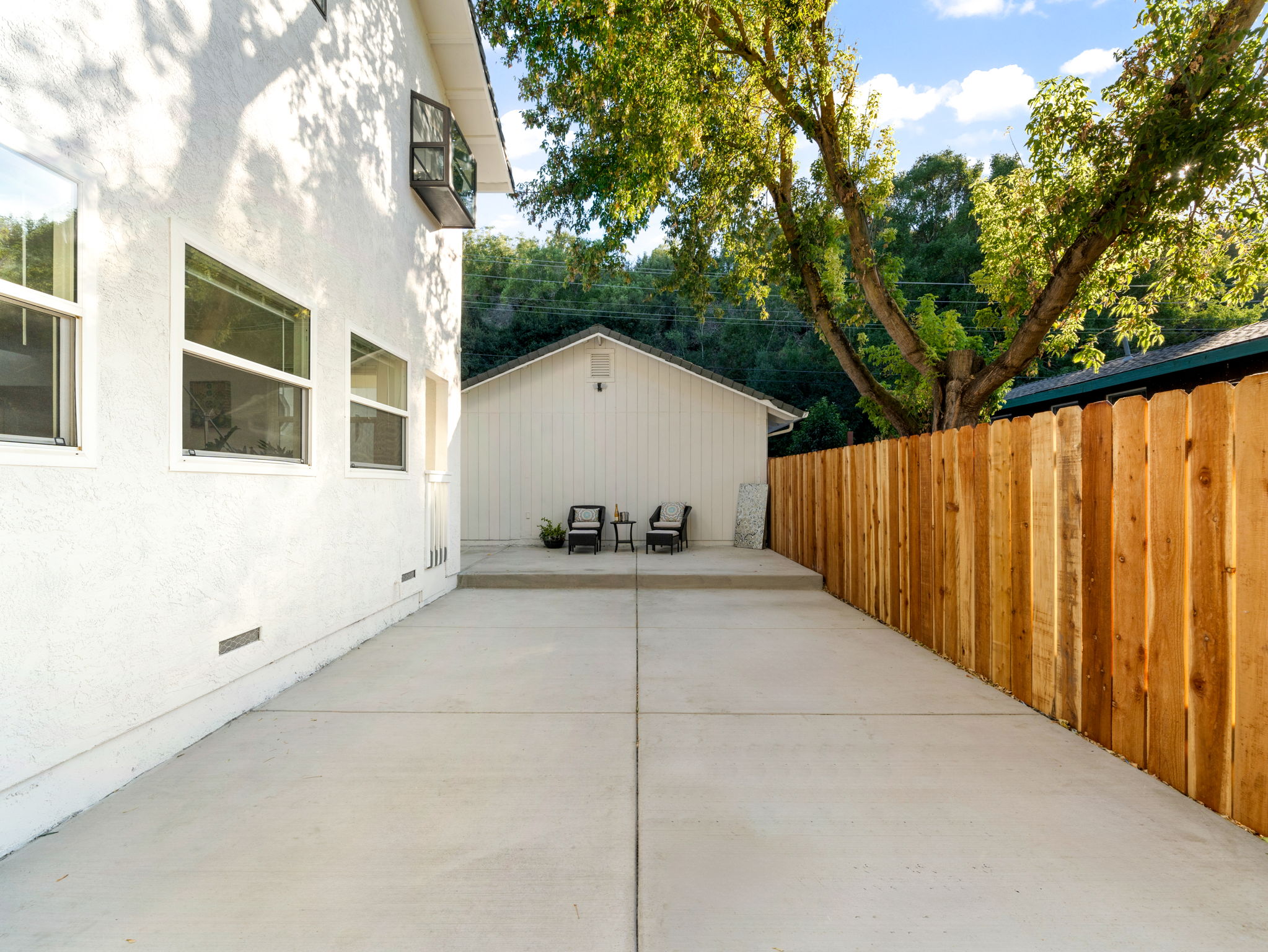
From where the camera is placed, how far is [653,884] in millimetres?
2021

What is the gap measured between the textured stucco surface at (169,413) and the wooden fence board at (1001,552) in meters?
4.33

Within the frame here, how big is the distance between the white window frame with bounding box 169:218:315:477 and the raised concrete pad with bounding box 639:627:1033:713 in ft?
8.46

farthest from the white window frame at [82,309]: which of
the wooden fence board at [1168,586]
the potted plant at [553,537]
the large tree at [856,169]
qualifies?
the potted plant at [553,537]

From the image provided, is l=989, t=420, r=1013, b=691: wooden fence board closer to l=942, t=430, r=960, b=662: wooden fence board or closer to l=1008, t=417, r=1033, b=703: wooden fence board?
l=1008, t=417, r=1033, b=703: wooden fence board

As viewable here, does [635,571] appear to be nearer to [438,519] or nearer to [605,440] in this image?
[438,519]

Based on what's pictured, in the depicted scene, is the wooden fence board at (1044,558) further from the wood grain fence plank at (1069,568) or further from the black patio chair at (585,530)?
the black patio chair at (585,530)

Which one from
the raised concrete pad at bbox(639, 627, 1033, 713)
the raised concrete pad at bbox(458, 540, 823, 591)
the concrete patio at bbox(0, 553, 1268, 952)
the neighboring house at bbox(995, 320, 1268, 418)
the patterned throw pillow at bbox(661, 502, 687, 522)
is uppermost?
the neighboring house at bbox(995, 320, 1268, 418)

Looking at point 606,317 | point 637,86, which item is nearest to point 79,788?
point 637,86

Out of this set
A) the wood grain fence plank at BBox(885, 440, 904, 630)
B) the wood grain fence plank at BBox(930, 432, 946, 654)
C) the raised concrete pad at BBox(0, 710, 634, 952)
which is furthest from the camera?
the wood grain fence plank at BBox(885, 440, 904, 630)

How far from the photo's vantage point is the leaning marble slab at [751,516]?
11.5 m

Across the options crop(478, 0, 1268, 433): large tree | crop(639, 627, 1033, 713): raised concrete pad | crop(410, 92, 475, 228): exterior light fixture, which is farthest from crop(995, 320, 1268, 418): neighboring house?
crop(410, 92, 475, 228): exterior light fixture

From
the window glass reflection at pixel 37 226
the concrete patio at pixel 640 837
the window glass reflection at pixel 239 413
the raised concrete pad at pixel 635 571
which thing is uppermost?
the window glass reflection at pixel 37 226

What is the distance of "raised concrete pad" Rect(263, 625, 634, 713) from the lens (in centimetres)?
370

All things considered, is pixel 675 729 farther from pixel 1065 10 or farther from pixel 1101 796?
pixel 1065 10
